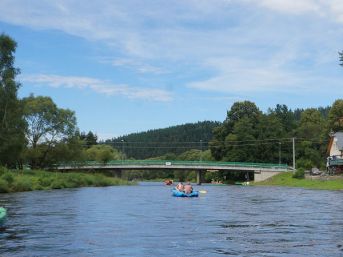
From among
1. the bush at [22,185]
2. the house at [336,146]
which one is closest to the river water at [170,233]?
the bush at [22,185]

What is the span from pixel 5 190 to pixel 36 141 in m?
48.5

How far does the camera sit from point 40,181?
74.4 metres

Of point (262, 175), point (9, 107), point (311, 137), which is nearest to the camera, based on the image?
point (9, 107)

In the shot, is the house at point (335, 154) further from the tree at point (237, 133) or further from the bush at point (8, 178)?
the bush at point (8, 178)

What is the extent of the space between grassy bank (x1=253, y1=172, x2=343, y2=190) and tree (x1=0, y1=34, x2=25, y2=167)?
44.2 metres

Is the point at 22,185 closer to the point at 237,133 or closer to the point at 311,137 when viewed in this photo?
the point at 237,133

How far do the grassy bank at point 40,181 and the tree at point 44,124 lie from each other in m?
13.8

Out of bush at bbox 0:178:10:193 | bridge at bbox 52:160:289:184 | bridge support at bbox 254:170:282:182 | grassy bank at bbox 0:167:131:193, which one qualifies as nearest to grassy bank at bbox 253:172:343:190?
bridge support at bbox 254:170:282:182

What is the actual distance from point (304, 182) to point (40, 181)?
44.1 m

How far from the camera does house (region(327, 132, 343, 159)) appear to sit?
363ft

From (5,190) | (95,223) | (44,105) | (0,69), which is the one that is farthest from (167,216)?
(44,105)

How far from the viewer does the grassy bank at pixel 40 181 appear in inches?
A: 2451

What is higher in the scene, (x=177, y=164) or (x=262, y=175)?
(x=177, y=164)

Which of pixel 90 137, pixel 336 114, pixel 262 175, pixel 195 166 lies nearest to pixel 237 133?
pixel 195 166
